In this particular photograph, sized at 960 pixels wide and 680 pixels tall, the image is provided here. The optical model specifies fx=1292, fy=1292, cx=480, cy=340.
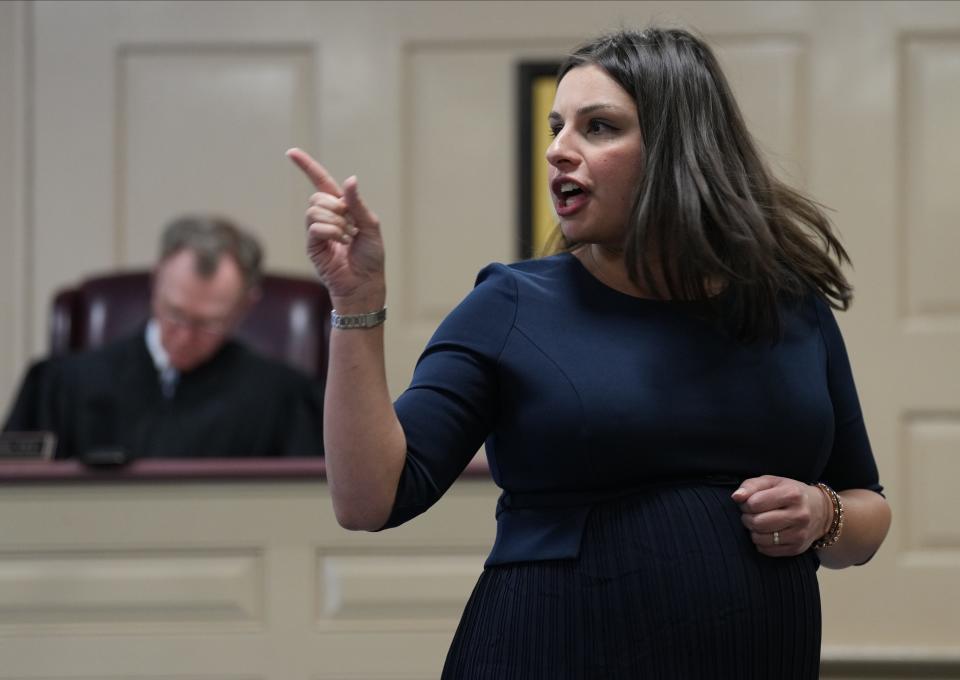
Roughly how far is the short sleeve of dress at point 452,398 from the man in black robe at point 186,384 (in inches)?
91.5

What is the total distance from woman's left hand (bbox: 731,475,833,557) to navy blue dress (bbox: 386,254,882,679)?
15mm

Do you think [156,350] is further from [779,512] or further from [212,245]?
[779,512]

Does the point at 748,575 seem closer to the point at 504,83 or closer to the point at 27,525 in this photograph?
the point at 27,525

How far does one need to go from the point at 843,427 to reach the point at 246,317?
8.26 feet

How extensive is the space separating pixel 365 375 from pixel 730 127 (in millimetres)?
456

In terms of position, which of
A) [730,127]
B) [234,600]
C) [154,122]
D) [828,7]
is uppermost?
[828,7]

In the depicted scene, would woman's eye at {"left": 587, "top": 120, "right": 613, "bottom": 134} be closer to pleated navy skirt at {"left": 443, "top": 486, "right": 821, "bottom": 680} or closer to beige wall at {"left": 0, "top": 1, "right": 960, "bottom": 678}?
pleated navy skirt at {"left": 443, "top": 486, "right": 821, "bottom": 680}

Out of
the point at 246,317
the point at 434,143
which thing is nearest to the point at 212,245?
the point at 246,317

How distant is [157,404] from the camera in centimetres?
351

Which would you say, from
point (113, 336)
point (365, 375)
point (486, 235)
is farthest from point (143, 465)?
point (486, 235)

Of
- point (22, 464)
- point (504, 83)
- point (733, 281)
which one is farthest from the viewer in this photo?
point (504, 83)

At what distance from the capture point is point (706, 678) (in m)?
1.14

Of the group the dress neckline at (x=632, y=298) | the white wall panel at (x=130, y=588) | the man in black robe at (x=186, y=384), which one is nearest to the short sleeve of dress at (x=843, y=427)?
the dress neckline at (x=632, y=298)

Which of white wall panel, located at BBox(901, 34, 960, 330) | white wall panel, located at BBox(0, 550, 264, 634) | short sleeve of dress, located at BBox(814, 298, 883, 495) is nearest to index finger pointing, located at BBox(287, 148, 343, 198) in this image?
short sleeve of dress, located at BBox(814, 298, 883, 495)
